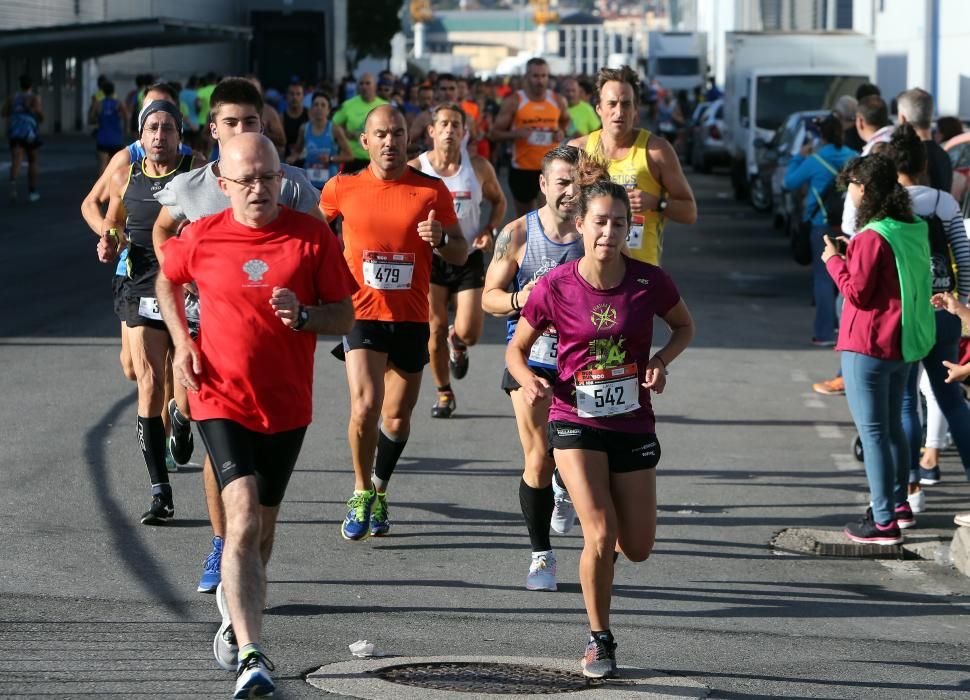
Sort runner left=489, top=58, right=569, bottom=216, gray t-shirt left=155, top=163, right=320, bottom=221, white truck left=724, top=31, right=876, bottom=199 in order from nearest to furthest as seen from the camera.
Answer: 1. gray t-shirt left=155, top=163, right=320, bottom=221
2. runner left=489, top=58, right=569, bottom=216
3. white truck left=724, top=31, right=876, bottom=199

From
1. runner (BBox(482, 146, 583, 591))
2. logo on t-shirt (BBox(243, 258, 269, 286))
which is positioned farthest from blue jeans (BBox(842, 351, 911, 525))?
logo on t-shirt (BBox(243, 258, 269, 286))

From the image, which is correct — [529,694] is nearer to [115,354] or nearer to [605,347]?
[605,347]

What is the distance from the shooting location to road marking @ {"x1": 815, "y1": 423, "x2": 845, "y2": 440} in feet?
35.5

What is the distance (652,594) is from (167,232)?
96.4 inches

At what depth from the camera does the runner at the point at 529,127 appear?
17.5 meters

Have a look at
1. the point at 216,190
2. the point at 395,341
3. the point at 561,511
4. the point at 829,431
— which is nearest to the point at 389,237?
the point at 395,341

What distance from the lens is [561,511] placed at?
8.06 meters

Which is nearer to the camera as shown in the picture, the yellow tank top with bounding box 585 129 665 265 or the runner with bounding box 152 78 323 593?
the runner with bounding box 152 78 323 593

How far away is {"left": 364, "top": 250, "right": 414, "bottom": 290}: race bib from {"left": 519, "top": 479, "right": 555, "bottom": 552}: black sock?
1.28 metres

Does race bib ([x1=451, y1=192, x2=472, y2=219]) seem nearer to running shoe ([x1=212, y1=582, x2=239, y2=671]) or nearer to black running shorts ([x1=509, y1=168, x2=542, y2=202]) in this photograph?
running shoe ([x1=212, y1=582, x2=239, y2=671])

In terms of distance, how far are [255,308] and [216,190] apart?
4.82 ft

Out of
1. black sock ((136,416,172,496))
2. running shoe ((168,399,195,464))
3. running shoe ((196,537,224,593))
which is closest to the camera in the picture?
running shoe ((196,537,224,593))

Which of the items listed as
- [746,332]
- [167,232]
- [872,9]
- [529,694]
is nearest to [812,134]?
[746,332]

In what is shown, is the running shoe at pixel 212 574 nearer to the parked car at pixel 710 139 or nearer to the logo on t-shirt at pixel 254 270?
the logo on t-shirt at pixel 254 270
